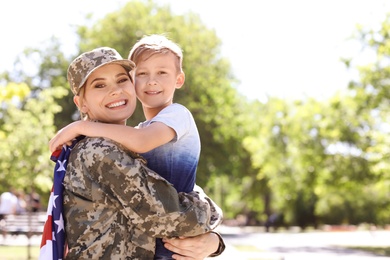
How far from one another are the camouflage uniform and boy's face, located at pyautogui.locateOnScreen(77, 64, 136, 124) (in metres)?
0.21

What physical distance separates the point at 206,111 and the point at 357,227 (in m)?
20.1

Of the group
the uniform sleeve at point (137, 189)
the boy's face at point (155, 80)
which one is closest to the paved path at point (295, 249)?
the boy's face at point (155, 80)

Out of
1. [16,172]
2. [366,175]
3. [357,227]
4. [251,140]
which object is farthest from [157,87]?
[357,227]

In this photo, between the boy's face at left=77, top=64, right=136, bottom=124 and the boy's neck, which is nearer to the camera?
the boy's face at left=77, top=64, right=136, bottom=124

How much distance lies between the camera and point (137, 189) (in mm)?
3508

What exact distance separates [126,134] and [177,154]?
1.09 feet

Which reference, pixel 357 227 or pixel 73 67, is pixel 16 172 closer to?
pixel 73 67

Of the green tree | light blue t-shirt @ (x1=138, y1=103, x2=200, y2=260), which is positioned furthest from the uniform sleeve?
the green tree

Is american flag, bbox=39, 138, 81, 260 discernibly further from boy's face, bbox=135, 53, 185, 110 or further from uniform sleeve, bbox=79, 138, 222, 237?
boy's face, bbox=135, 53, 185, 110

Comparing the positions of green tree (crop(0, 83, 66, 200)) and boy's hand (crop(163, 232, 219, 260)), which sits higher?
green tree (crop(0, 83, 66, 200))

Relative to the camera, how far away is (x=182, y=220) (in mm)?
3631

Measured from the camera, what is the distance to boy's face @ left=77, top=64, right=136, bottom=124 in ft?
12.3

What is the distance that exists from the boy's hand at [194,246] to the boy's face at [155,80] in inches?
26.9

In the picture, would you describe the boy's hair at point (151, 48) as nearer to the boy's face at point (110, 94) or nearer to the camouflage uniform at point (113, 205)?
the boy's face at point (110, 94)
